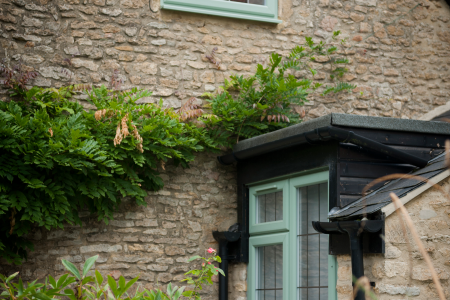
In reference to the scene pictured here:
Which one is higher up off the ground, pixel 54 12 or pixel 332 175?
pixel 54 12

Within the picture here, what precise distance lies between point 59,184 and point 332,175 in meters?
2.41

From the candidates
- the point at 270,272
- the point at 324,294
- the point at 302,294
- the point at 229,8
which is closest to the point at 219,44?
the point at 229,8

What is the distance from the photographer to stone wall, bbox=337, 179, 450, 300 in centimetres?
341

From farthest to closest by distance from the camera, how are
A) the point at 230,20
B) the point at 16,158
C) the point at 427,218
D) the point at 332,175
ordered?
1. the point at 230,20
2. the point at 16,158
3. the point at 332,175
4. the point at 427,218

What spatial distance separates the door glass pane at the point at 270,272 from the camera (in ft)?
15.3

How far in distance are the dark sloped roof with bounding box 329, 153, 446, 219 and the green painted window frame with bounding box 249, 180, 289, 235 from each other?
32.9 inches

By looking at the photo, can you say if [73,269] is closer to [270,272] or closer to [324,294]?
[324,294]

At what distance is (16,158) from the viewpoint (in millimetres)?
4285

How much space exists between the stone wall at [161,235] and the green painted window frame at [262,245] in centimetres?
11

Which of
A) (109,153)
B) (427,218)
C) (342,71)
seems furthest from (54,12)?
(427,218)

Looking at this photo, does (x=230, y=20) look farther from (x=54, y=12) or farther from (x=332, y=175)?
(x=332, y=175)

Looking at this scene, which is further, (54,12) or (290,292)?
(54,12)

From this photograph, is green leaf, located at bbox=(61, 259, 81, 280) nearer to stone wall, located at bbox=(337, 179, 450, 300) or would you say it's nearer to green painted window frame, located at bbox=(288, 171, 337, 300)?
stone wall, located at bbox=(337, 179, 450, 300)

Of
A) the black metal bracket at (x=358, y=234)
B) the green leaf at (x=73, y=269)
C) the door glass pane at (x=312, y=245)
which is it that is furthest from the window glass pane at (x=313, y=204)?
the green leaf at (x=73, y=269)
